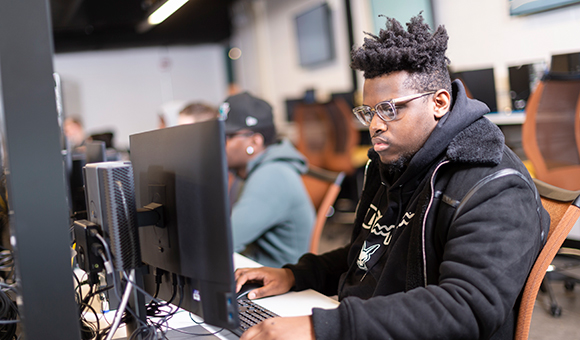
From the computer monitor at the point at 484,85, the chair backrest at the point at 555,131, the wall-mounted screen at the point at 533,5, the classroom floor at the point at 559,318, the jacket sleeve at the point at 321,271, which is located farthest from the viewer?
the computer monitor at the point at 484,85

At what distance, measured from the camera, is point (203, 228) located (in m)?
0.87

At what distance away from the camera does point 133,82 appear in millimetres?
9758

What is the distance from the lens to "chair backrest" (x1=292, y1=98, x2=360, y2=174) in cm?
466

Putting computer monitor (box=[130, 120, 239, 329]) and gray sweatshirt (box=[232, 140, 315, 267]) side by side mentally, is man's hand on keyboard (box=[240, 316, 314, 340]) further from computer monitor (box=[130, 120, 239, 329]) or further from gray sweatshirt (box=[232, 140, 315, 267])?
gray sweatshirt (box=[232, 140, 315, 267])

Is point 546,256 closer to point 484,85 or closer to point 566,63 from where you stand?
point 566,63

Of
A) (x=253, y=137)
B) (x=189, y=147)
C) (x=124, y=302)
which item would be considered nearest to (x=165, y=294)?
(x=124, y=302)

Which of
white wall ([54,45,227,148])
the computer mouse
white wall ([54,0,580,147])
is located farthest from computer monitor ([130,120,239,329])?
white wall ([54,45,227,148])

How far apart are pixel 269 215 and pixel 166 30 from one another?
7.98 meters

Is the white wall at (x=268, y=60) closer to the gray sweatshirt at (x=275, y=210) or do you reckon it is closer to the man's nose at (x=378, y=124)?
the gray sweatshirt at (x=275, y=210)

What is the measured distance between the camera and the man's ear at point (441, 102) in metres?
1.18

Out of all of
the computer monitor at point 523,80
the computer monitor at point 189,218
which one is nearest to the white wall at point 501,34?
the computer monitor at point 523,80

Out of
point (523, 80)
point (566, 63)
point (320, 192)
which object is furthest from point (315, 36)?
point (320, 192)

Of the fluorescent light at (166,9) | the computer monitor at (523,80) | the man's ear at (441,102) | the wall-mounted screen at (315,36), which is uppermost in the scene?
the wall-mounted screen at (315,36)

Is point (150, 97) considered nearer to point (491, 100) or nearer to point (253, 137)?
point (491, 100)
